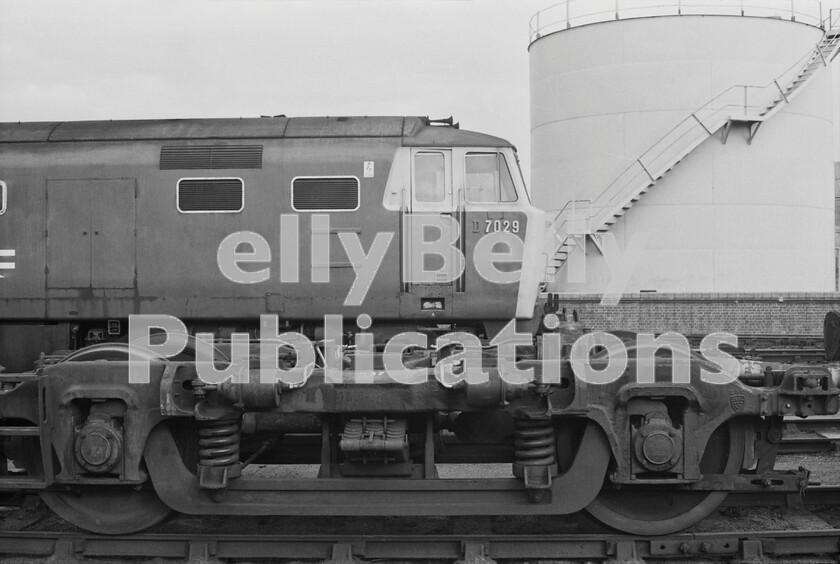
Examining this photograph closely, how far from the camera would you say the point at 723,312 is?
58.5ft

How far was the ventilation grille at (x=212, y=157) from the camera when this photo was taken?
7.32 m

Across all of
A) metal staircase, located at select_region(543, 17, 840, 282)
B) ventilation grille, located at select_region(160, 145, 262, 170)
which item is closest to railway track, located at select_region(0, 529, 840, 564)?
ventilation grille, located at select_region(160, 145, 262, 170)

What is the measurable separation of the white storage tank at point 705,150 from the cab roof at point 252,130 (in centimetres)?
1374

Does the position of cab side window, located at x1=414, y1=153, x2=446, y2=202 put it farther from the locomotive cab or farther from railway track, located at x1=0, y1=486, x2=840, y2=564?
railway track, located at x1=0, y1=486, x2=840, y2=564

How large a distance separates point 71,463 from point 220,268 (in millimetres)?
2193

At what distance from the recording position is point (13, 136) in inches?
299

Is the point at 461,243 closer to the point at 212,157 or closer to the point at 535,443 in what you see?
the point at 535,443

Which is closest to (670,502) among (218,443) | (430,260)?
(430,260)

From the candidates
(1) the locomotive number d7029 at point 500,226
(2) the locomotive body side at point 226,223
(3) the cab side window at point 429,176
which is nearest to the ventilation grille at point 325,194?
(2) the locomotive body side at point 226,223

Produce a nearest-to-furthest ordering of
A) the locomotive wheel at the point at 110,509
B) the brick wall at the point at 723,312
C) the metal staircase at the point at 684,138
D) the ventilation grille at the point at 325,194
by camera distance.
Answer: the locomotive wheel at the point at 110,509 < the ventilation grille at the point at 325,194 < the brick wall at the point at 723,312 < the metal staircase at the point at 684,138

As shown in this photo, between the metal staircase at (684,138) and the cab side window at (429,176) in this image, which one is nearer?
the cab side window at (429,176)

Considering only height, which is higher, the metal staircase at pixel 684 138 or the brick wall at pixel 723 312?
the metal staircase at pixel 684 138

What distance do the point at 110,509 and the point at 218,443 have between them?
48.5 inches

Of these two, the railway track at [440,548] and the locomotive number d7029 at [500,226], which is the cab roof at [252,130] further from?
the railway track at [440,548]
